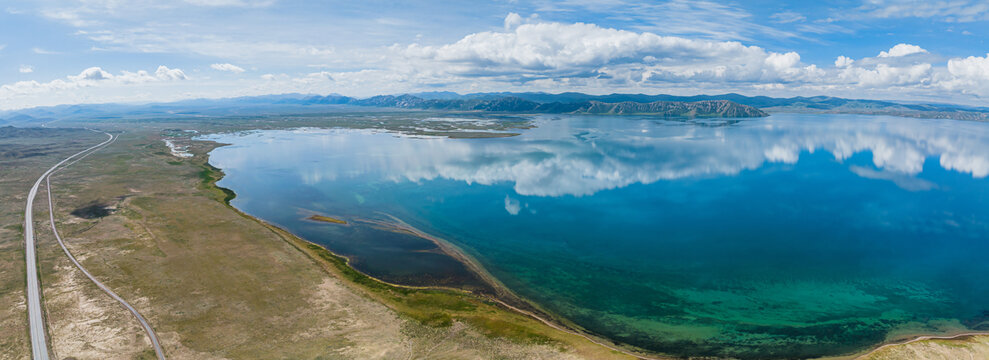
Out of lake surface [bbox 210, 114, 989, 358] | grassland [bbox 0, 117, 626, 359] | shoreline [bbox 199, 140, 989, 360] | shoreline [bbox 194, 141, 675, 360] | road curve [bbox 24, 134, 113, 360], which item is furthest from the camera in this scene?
lake surface [bbox 210, 114, 989, 358]

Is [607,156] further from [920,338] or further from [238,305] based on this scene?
[238,305]

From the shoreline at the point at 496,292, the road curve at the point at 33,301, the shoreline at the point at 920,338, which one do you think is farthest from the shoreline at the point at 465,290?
the road curve at the point at 33,301

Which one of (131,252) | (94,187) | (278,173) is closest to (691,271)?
(131,252)

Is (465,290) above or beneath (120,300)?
beneath

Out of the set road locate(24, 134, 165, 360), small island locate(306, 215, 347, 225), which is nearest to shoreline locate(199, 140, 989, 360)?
small island locate(306, 215, 347, 225)

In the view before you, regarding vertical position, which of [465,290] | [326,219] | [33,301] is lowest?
[465,290]

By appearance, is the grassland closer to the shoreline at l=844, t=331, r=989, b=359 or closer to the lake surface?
the lake surface

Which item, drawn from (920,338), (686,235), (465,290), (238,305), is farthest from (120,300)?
(920,338)

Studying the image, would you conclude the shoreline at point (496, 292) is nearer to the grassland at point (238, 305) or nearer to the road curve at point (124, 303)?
the grassland at point (238, 305)

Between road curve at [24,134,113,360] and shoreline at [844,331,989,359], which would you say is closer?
road curve at [24,134,113,360]
